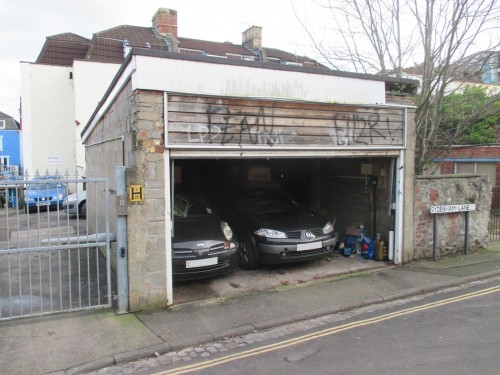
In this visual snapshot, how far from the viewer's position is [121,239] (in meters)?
5.82

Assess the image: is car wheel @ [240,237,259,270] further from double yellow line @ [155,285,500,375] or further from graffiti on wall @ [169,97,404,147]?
double yellow line @ [155,285,500,375]

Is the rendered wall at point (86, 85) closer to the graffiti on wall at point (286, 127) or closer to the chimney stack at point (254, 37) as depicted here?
the chimney stack at point (254, 37)

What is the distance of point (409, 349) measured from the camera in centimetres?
461

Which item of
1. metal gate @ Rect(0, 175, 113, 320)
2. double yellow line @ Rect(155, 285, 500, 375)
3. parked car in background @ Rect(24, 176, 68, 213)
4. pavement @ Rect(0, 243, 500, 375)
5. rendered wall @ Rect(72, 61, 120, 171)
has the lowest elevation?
double yellow line @ Rect(155, 285, 500, 375)

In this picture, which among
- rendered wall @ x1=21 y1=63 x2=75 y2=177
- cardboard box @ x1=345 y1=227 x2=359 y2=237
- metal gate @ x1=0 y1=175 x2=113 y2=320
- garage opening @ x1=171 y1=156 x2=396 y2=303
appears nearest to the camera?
metal gate @ x1=0 y1=175 x2=113 y2=320

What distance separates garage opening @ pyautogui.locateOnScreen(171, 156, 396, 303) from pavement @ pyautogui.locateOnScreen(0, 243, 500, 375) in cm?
26

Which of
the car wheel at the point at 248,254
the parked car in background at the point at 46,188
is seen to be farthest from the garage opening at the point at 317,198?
the parked car in background at the point at 46,188

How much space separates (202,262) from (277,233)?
1.70m

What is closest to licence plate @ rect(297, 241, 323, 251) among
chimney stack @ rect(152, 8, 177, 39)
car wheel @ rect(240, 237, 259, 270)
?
car wheel @ rect(240, 237, 259, 270)

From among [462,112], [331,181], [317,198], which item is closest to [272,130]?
[331,181]

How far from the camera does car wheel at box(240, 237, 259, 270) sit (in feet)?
26.0

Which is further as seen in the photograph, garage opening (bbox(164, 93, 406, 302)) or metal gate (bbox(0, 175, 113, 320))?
garage opening (bbox(164, 93, 406, 302))

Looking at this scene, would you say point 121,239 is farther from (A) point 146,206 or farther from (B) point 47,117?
(B) point 47,117

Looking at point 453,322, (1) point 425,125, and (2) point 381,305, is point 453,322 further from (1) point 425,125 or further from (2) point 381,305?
(1) point 425,125
